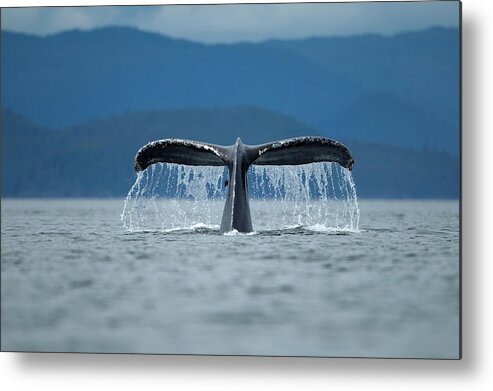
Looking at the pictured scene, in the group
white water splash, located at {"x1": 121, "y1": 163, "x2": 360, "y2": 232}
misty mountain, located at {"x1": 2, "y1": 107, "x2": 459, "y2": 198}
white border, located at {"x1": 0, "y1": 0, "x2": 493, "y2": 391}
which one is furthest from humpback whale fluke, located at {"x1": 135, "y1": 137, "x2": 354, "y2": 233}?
white border, located at {"x1": 0, "y1": 0, "x2": 493, "y2": 391}

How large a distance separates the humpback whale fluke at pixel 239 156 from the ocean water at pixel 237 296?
1.17 metres

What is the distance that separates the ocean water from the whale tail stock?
1.29 metres

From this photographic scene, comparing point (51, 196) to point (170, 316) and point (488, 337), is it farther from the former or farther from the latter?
point (488, 337)

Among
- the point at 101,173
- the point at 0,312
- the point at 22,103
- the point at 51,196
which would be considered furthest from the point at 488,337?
the point at 101,173

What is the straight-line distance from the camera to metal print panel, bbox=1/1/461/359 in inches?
416

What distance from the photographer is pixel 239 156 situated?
14.7 m

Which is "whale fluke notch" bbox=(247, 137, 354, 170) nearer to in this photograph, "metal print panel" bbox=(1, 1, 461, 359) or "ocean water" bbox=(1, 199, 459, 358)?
"metal print panel" bbox=(1, 1, 461, 359)

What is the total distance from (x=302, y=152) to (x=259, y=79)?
1.77m

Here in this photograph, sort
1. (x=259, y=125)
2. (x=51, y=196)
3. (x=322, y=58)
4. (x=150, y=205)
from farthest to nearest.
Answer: (x=150, y=205)
(x=259, y=125)
(x=51, y=196)
(x=322, y=58)

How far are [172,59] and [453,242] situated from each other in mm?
5117

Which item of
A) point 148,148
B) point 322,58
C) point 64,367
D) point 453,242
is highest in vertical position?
point 322,58

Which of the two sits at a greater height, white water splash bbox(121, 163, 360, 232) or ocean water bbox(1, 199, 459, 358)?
white water splash bbox(121, 163, 360, 232)

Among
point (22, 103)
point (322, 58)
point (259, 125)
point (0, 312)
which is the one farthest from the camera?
point (259, 125)

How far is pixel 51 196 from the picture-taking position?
15.5 metres
